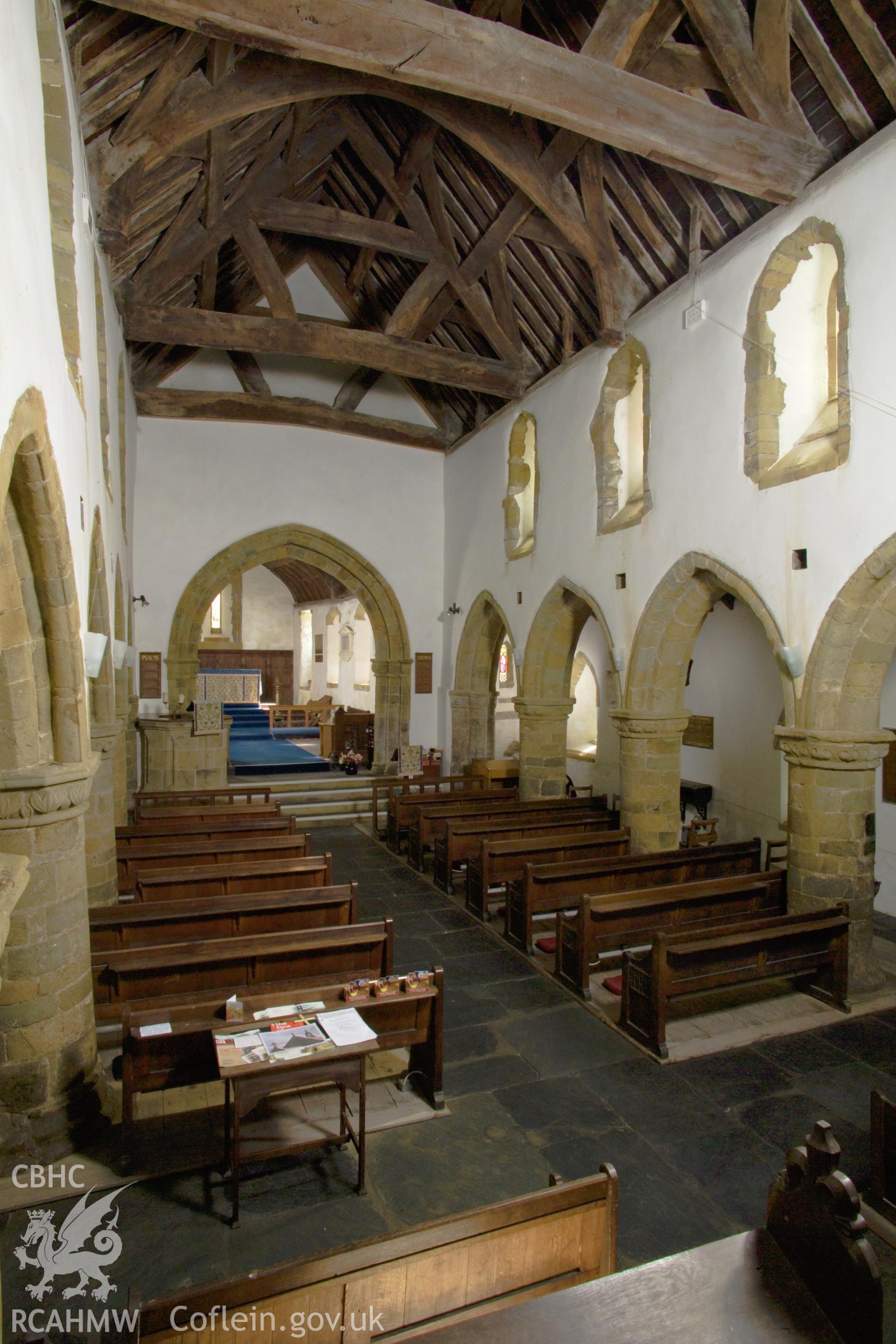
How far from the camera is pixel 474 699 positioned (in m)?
14.2

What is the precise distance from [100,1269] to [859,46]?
8667 mm

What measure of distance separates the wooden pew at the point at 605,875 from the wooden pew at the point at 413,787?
3.84 m

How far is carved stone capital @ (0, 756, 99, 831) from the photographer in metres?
4.01

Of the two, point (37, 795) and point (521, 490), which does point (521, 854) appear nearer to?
point (37, 795)

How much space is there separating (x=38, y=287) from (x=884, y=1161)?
17.3 feet

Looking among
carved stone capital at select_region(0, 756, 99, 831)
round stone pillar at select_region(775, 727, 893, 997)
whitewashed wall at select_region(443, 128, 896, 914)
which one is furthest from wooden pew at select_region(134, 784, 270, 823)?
round stone pillar at select_region(775, 727, 893, 997)

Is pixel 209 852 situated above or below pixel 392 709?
below

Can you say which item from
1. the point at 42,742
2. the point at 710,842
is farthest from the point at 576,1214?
the point at 710,842

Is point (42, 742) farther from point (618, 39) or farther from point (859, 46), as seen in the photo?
point (859, 46)

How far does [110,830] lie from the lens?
6969mm

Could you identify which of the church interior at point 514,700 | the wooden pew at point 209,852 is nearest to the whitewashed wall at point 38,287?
the church interior at point 514,700

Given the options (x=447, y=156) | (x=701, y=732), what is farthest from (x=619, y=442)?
(x=701, y=732)

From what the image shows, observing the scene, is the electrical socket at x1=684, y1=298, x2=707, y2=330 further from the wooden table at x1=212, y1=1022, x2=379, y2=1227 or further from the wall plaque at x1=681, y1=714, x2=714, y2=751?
the wooden table at x1=212, y1=1022, x2=379, y2=1227

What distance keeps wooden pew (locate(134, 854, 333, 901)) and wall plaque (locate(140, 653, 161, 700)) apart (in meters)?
6.19
